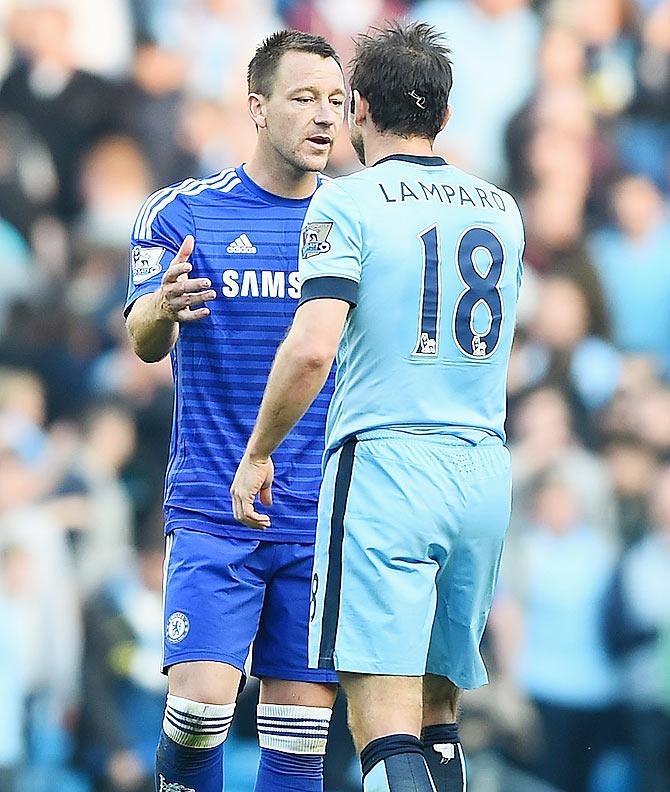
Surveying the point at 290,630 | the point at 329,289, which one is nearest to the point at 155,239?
the point at 329,289

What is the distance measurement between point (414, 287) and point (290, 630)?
1.29 meters

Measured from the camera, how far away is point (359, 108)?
3922 mm

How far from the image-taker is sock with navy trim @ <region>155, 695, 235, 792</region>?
14.3ft

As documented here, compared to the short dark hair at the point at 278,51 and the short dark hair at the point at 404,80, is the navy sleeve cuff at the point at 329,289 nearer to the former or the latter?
the short dark hair at the point at 404,80

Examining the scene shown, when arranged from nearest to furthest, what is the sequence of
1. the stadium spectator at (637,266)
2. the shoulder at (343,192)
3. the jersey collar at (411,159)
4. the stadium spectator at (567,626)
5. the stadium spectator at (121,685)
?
1. the shoulder at (343,192)
2. the jersey collar at (411,159)
3. the stadium spectator at (121,685)
4. the stadium spectator at (567,626)
5. the stadium spectator at (637,266)

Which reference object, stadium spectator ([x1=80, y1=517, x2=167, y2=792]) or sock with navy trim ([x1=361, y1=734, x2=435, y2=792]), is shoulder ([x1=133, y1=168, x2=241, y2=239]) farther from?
stadium spectator ([x1=80, y1=517, x2=167, y2=792])

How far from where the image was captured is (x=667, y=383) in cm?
834

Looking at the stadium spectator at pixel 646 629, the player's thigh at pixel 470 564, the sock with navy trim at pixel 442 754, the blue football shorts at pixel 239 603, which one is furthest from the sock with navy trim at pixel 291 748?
the stadium spectator at pixel 646 629

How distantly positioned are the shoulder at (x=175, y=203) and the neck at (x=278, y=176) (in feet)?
0.26

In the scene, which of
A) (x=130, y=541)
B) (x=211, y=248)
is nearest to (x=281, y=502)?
(x=211, y=248)

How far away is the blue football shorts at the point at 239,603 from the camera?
438 centimetres

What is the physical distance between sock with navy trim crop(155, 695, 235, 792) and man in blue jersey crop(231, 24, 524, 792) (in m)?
0.67

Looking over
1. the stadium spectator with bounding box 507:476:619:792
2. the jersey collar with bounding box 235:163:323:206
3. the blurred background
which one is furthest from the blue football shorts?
the stadium spectator with bounding box 507:476:619:792

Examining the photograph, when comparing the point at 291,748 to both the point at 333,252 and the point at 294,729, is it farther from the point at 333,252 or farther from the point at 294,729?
the point at 333,252
